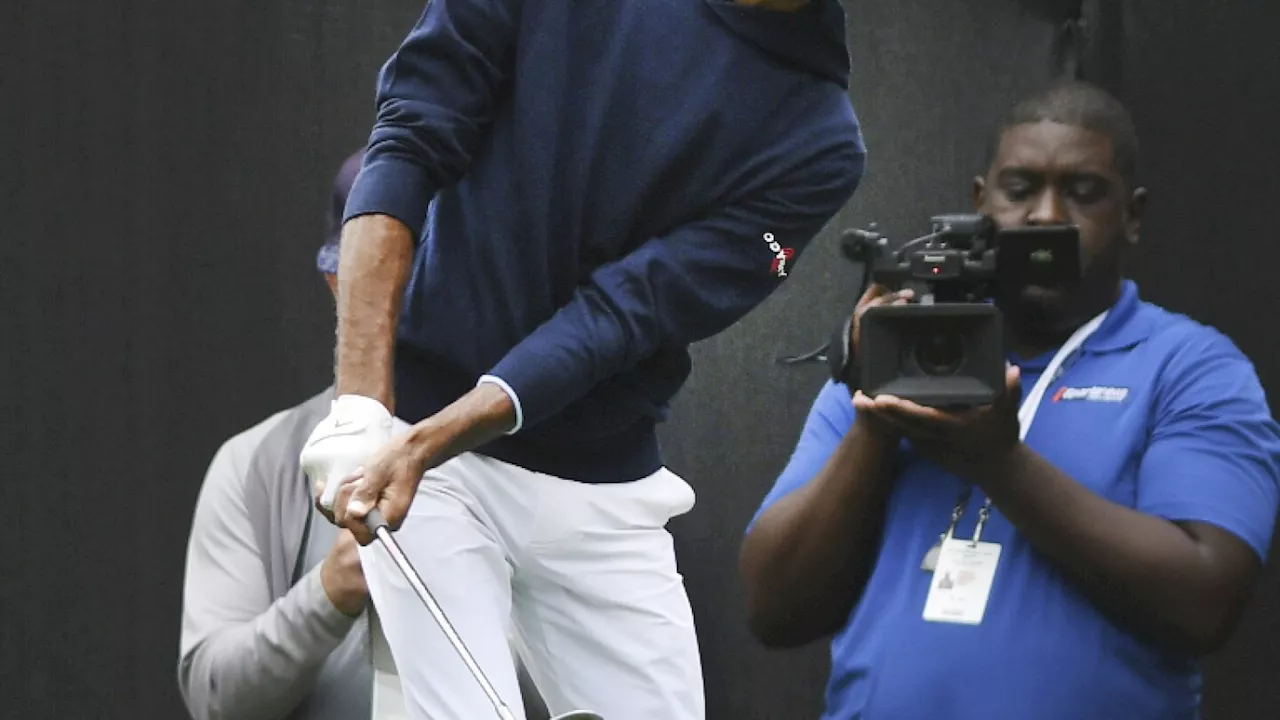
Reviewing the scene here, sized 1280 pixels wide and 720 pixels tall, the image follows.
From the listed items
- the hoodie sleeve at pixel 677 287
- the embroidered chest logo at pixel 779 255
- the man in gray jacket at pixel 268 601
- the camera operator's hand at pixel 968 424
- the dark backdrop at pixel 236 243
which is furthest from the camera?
the dark backdrop at pixel 236 243

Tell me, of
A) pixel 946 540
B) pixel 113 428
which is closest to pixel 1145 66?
pixel 946 540

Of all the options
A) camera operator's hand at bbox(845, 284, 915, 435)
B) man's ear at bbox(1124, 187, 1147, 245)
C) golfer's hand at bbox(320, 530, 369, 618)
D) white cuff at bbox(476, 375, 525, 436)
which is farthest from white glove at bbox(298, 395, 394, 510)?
man's ear at bbox(1124, 187, 1147, 245)

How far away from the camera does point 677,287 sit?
2.05 meters

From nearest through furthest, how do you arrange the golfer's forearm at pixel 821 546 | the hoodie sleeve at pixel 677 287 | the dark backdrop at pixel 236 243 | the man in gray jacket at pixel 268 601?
the golfer's forearm at pixel 821 546 < the hoodie sleeve at pixel 677 287 < the man in gray jacket at pixel 268 601 < the dark backdrop at pixel 236 243

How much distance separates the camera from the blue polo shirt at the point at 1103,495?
1658mm

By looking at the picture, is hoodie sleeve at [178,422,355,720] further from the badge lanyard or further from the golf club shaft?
the badge lanyard

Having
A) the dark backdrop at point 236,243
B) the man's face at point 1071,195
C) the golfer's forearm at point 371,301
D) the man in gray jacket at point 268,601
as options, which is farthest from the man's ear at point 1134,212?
the man in gray jacket at point 268,601

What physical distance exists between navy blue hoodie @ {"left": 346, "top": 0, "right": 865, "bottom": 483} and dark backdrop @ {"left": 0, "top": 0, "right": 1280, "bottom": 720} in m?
0.92

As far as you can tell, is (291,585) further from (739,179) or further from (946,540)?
(946,540)

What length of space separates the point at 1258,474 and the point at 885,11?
5.00 ft

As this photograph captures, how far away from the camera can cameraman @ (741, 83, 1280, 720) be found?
1.66 m

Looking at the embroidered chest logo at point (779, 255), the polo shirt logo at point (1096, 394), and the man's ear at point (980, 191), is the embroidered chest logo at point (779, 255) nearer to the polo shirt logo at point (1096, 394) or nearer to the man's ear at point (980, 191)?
the man's ear at point (980, 191)

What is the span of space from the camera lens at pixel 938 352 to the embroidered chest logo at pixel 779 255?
1.58 ft

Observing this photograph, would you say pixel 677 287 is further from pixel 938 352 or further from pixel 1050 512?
pixel 1050 512
